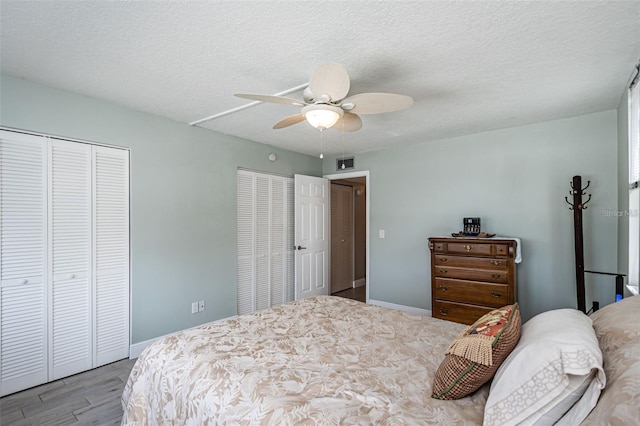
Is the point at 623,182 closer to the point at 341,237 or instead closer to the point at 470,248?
the point at 470,248

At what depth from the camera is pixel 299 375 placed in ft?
4.53

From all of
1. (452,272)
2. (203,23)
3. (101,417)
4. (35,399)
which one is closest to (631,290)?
(452,272)

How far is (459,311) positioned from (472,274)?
1.43 feet

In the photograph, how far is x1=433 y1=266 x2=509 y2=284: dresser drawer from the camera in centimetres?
324

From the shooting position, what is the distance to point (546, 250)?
3.40m

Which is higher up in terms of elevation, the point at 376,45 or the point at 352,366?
the point at 376,45

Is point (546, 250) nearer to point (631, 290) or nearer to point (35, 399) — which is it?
point (631, 290)

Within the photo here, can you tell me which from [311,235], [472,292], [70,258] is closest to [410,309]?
[472,292]

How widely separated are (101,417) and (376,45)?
119 inches

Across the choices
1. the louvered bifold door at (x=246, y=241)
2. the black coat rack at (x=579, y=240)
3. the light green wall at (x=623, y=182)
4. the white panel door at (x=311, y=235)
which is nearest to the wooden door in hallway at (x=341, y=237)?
the white panel door at (x=311, y=235)

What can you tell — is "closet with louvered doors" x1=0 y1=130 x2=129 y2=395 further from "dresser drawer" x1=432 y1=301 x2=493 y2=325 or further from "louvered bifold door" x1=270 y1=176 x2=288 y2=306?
"dresser drawer" x1=432 y1=301 x2=493 y2=325

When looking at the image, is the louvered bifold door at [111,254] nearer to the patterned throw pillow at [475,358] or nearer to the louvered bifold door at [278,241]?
the louvered bifold door at [278,241]

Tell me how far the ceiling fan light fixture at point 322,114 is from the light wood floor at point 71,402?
2387 mm

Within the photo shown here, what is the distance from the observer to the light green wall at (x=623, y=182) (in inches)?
101
